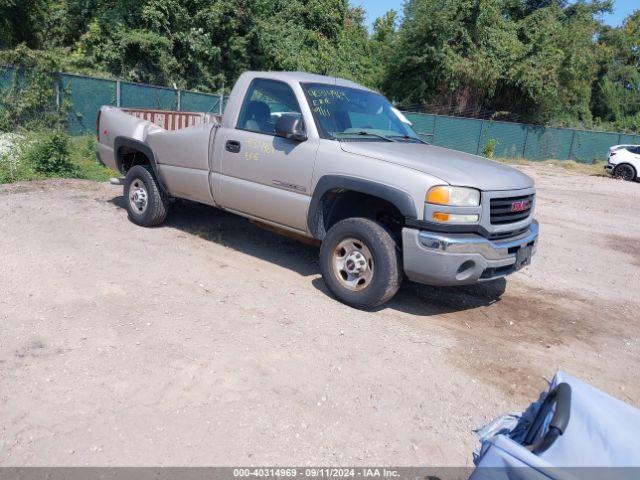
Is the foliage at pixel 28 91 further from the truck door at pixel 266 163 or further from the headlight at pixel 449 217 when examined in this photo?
the headlight at pixel 449 217

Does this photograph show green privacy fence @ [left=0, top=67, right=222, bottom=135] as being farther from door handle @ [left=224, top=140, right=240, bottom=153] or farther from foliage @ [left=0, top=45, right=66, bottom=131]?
door handle @ [left=224, top=140, right=240, bottom=153]

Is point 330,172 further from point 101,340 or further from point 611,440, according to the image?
point 611,440

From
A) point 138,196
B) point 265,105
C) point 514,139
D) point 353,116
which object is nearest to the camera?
point 353,116

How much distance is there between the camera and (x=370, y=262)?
5.32 meters

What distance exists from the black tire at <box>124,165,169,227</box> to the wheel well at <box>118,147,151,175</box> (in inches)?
10.9

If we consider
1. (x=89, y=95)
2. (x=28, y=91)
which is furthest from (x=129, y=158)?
(x=89, y=95)

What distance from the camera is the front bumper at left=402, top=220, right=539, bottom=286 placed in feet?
16.2

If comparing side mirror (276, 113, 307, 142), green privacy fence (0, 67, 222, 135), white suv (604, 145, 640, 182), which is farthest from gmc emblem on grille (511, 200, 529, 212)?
white suv (604, 145, 640, 182)

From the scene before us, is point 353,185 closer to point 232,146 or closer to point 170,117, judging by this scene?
point 232,146

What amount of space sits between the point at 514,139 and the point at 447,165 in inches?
991

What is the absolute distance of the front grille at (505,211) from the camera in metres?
5.20

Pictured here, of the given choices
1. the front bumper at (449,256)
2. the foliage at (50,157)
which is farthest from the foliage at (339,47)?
the front bumper at (449,256)

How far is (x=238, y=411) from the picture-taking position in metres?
3.68

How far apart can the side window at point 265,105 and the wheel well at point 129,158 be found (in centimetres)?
196
